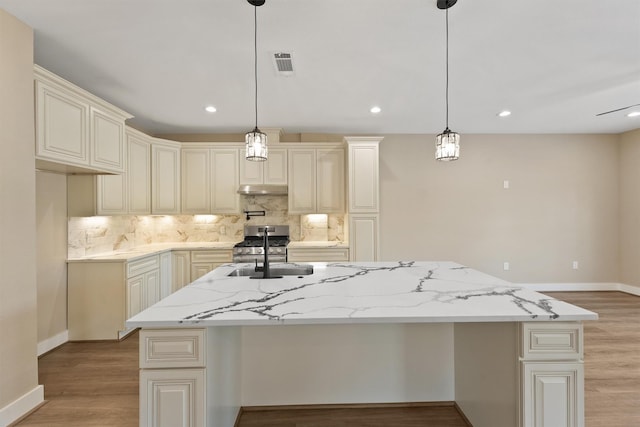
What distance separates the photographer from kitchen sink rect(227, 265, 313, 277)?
2.35m

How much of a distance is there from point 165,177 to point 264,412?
3.47m

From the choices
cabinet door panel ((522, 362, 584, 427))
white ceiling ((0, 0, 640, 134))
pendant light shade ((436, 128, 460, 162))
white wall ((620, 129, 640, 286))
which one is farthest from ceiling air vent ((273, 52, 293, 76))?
white wall ((620, 129, 640, 286))

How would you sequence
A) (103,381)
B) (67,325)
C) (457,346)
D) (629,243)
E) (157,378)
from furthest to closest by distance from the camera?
(629,243), (67,325), (103,381), (457,346), (157,378)

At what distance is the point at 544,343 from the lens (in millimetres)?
1398

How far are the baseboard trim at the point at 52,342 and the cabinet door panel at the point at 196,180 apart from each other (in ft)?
6.51

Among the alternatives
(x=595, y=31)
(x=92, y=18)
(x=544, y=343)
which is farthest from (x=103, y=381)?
(x=595, y=31)

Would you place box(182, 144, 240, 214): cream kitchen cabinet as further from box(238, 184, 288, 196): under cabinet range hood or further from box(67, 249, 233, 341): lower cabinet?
box(67, 249, 233, 341): lower cabinet

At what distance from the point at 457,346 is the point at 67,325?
381cm

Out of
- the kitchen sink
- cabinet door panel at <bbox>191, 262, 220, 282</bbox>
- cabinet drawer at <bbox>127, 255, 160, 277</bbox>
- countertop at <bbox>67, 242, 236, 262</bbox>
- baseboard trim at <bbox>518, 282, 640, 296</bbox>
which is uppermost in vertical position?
the kitchen sink

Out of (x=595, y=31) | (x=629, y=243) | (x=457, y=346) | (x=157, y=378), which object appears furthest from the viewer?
(x=629, y=243)

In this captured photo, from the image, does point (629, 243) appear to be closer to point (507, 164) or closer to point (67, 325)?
point (507, 164)

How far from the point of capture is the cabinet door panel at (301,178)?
15.0ft

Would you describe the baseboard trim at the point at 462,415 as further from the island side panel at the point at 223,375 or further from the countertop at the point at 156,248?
the countertop at the point at 156,248

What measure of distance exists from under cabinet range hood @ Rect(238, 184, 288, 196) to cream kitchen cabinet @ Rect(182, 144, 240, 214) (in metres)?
0.22
